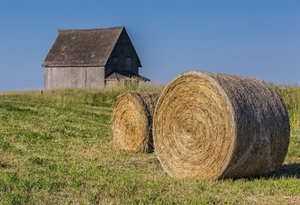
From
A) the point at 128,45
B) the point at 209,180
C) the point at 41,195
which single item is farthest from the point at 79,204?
the point at 128,45

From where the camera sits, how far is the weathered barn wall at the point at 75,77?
51531 mm

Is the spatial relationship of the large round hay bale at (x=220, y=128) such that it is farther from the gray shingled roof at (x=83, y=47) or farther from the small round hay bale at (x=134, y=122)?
the gray shingled roof at (x=83, y=47)

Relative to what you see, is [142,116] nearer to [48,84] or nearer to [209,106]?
[209,106]

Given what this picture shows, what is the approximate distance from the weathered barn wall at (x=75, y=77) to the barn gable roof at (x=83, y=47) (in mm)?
569

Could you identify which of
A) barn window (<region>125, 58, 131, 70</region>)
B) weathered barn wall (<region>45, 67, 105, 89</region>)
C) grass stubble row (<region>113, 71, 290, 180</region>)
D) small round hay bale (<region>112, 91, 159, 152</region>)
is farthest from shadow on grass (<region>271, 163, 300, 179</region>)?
barn window (<region>125, 58, 131, 70</region>)

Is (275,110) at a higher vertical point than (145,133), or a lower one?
higher

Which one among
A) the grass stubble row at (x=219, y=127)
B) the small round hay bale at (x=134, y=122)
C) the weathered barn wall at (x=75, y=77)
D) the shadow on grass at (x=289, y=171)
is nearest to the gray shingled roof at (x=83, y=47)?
the weathered barn wall at (x=75, y=77)

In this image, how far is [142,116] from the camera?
13.8 meters

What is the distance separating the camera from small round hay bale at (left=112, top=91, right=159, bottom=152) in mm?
13617

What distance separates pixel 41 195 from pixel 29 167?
259cm

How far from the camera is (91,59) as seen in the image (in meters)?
51.9

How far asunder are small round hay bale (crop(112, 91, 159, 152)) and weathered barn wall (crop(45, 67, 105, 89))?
3674cm

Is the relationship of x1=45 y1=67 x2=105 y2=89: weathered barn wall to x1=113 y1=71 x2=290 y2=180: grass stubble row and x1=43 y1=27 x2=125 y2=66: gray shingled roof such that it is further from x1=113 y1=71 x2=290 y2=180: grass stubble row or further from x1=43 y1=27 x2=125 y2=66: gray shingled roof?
x1=113 y1=71 x2=290 y2=180: grass stubble row

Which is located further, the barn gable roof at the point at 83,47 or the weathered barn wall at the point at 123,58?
the weathered barn wall at the point at 123,58
